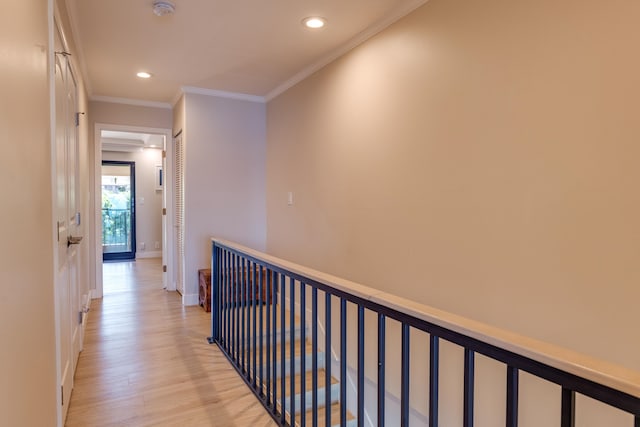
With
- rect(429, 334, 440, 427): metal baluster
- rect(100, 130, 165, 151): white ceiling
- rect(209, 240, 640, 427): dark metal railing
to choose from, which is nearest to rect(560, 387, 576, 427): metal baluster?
rect(209, 240, 640, 427): dark metal railing

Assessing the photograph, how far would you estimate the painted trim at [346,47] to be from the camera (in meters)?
2.38

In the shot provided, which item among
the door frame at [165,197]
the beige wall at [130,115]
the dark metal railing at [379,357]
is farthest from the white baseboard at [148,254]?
the dark metal railing at [379,357]

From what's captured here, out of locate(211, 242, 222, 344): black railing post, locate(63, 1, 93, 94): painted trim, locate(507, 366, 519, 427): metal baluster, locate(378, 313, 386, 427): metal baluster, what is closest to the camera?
locate(507, 366, 519, 427): metal baluster

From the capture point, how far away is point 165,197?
5.03 metres

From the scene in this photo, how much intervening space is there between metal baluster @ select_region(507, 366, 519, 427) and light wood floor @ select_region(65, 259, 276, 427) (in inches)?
64.2

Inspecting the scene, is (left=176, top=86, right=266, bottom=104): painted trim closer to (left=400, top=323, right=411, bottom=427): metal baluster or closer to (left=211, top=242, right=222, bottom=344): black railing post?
(left=211, top=242, right=222, bottom=344): black railing post

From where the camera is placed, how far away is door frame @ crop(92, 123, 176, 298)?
14.9 feet

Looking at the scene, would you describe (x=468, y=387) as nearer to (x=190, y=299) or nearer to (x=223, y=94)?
(x=190, y=299)

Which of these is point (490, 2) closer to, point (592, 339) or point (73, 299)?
point (592, 339)

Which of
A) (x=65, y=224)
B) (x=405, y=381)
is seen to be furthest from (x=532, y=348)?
(x=65, y=224)

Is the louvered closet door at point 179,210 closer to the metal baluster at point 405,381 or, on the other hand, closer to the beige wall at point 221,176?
the beige wall at point 221,176

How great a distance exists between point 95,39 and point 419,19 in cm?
240

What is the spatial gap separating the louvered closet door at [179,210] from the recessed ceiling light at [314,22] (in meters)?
2.30

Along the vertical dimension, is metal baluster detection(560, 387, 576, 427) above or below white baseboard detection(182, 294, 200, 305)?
above
